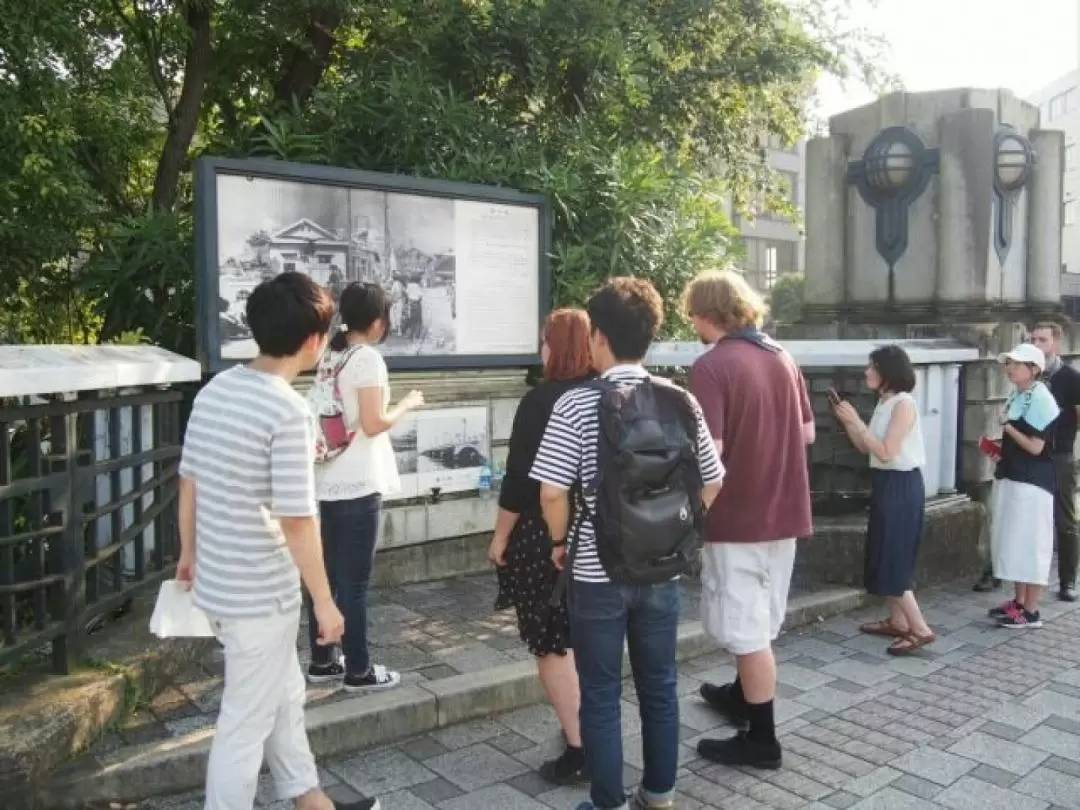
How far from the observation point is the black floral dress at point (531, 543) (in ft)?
11.7

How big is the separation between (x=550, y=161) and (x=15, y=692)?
542cm

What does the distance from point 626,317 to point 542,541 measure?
0.96 meters

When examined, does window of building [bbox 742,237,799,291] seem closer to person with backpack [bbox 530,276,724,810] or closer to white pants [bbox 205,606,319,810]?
person with backpack [bbox 530,276,724,810]

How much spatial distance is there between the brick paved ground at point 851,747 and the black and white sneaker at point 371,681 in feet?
1.01

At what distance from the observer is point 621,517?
308 cm

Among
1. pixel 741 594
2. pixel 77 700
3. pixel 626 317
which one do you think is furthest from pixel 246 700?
pixel 741 594

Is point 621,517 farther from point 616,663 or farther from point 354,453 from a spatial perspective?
point 354,453

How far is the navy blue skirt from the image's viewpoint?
5398 mm

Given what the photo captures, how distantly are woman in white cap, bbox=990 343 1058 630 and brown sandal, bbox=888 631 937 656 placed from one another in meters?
0.88

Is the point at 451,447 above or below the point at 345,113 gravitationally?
below

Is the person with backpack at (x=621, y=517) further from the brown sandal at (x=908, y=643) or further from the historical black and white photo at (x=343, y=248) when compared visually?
the historical black and white photo at (x=343, y=248)

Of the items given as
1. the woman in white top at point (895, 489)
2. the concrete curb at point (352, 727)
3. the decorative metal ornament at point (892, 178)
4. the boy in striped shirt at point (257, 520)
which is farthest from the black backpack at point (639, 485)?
the decorative metal ornament at point (892, 178)

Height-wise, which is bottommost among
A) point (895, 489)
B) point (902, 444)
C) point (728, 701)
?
point (728, 701)

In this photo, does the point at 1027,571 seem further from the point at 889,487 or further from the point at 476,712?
the point at 476,712
